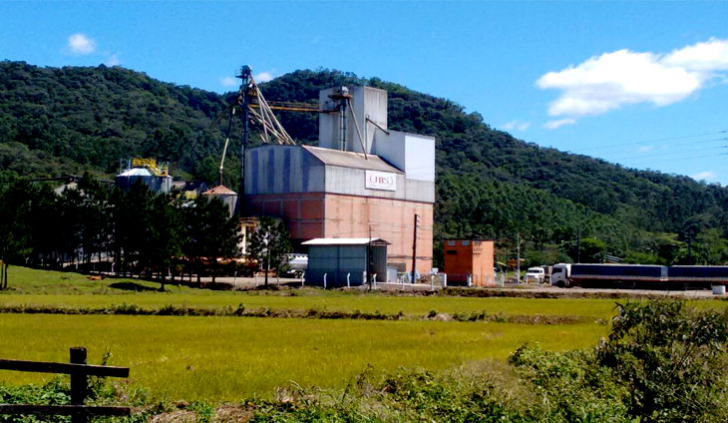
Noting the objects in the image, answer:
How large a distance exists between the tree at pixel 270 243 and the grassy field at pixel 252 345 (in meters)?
34.5

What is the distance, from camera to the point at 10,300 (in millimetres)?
39531

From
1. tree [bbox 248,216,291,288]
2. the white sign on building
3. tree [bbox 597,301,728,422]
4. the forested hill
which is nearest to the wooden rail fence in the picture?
tree [bbox 597,301,728,422]

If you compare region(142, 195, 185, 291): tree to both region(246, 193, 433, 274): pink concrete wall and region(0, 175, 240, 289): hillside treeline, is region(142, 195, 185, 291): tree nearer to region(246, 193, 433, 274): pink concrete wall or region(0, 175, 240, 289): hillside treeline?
region(0, 175, 240, 289): hillside treeline

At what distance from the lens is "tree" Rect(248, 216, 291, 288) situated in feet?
224

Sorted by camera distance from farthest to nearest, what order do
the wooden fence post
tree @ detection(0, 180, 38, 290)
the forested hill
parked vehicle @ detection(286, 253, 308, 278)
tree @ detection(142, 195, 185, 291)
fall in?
the forested hill, parked vehicle @ detection(286, 253, 308, 278), tree @ detection(142, 195, 185, 291), tree @ detection(0, 180, 38, 290), the wooden fence post

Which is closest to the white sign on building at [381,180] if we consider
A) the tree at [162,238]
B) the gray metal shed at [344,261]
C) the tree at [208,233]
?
the gray metal shed at [344,261]

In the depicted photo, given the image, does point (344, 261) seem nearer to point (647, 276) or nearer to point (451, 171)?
point (647, 276)

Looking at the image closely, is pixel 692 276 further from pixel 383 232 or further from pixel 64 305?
pixel 64 305

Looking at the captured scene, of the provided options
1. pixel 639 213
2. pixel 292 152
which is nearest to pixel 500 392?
pixel 292 152

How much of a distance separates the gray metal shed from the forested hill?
3389 centimetres

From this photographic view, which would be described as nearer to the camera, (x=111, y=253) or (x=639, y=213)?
(x=111, y=253)

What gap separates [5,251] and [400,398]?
45.9m

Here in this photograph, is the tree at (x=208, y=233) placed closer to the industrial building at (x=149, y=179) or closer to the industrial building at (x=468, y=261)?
the industrial building at (x=468, y=261)

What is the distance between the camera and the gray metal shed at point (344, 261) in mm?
66250
